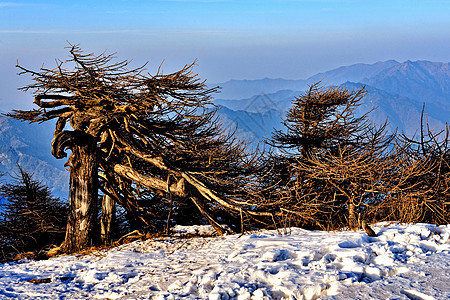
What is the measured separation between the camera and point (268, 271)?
4.57m

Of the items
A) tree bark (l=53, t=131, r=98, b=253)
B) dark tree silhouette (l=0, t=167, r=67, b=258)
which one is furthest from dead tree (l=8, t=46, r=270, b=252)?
dark tree silhouette (l=0, t=167, r=67, b=258)

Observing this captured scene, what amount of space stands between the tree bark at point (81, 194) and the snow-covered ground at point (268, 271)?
10.8ft

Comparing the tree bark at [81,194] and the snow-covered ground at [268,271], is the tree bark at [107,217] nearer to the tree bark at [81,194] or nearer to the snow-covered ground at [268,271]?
the tree bark at [81,194]

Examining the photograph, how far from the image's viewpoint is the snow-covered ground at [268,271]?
410 centimetres

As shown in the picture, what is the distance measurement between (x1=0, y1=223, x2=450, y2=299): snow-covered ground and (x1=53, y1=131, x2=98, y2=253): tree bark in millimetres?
3287

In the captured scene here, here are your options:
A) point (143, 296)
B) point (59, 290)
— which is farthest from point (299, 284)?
point (59, 290)

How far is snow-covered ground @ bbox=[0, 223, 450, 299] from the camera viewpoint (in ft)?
13.4

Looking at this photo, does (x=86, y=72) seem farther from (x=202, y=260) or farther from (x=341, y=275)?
(x=341, y=275)

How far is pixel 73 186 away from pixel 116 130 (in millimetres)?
1816

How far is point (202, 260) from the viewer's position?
5.47m

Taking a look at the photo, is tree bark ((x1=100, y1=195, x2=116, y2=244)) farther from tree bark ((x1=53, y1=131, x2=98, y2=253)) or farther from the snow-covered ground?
the snow-covered ground

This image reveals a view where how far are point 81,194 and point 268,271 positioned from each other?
6.47 metres

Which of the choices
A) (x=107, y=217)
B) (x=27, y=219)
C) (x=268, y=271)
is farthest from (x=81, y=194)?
(x=27, y=219)

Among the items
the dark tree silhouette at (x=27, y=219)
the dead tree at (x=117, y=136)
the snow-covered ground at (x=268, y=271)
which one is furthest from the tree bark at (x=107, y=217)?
the snow-covered ground at (x=268, y=271)
